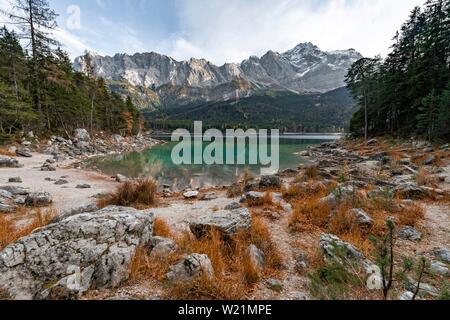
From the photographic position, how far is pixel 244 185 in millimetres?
9844

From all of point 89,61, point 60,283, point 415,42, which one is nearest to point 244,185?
point 60,283

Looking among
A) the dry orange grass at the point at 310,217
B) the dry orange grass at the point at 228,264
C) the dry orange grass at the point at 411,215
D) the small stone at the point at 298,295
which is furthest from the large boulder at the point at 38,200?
the dry orange grass at the point at 411,215

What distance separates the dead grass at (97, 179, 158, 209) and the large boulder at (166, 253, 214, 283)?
4703 mm

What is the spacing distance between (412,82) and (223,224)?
103 ft

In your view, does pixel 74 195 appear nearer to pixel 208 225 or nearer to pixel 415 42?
pixel 208 225

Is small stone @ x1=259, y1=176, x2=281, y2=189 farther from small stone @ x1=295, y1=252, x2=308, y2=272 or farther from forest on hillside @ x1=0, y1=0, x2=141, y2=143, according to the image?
forest on hillside @ x1=0, y1=0, x2=141, y2=143

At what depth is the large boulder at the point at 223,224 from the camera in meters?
4.01

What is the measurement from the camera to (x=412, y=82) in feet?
79.3

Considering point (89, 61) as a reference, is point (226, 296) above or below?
below

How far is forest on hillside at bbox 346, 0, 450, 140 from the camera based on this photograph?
20188 mm

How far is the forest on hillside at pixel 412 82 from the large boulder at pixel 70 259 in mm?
25597

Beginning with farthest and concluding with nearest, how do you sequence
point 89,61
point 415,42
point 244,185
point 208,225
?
1. point 89,61
2. point 415,42
3. point 244,185
4. point 208,225
